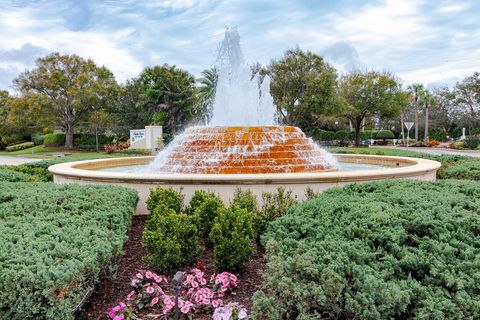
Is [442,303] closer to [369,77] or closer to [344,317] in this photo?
[344,317]

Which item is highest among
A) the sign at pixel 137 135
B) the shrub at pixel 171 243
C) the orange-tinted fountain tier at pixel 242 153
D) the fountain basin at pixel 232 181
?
the sign at pixel 137 135

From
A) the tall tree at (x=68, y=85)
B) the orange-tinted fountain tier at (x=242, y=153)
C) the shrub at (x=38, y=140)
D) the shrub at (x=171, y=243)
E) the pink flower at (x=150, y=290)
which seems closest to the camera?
the pink flower at (x=150, y=290)

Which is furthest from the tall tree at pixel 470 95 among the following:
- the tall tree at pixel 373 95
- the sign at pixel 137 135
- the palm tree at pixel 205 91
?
the sign at pixel 137 135

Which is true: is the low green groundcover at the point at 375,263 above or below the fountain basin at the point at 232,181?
below

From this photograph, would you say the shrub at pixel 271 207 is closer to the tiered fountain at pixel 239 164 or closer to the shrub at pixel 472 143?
the tiered fountain at pixel 239 164

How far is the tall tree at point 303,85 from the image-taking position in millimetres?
34750

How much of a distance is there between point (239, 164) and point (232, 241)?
4.12 m

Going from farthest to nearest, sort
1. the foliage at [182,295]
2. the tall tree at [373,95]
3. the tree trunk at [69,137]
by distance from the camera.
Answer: the tall tree at [373,95]
the tree trunk at [69,137]
the foliage at [182,295]

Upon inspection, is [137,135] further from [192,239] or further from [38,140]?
[192,239]

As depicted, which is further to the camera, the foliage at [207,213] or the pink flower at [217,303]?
the foliage at [207,213]

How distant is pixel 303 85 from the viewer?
35844mm

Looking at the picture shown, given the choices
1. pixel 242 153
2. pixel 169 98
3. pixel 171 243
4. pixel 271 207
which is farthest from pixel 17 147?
pixel 171 243

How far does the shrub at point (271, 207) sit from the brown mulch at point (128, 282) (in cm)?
32

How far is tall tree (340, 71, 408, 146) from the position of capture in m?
40.8
